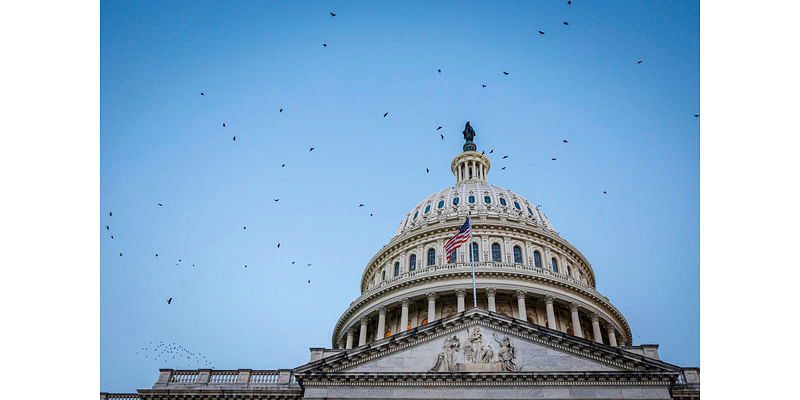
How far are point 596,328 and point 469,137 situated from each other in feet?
122

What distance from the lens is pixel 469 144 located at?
84750 mm

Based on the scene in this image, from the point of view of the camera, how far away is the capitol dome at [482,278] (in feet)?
178

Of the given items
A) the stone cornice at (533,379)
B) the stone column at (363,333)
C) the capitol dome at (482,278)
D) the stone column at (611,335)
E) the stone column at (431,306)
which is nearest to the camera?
the stone cornice at (533,379)

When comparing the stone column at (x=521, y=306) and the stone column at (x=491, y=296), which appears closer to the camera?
the stone column at (x=521, y=306)

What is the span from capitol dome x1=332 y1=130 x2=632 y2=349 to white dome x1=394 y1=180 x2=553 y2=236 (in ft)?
0.44

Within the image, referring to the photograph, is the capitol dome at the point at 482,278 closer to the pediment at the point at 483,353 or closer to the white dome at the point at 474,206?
the white dome at the point at 474,206

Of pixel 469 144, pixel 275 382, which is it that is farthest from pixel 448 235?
pixel 275 382

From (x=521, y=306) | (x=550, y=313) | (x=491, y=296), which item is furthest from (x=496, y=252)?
(x=550, y=313)

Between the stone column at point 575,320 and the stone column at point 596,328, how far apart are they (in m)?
1.22

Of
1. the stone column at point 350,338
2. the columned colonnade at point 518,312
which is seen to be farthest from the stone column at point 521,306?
the stone column at point 350,338

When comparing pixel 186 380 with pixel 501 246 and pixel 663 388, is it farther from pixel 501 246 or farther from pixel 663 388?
pixel 501 246

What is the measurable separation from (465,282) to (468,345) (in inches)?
863

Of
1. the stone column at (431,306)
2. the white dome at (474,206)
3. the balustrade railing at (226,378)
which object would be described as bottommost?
the balustrade railing at (226,378)

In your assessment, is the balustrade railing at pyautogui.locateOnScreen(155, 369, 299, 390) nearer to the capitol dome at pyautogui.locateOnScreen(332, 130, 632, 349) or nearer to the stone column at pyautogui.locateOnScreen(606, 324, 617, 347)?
the capitol dome at pyautogui.locateOnScreen(332, 130, 632, 349)
